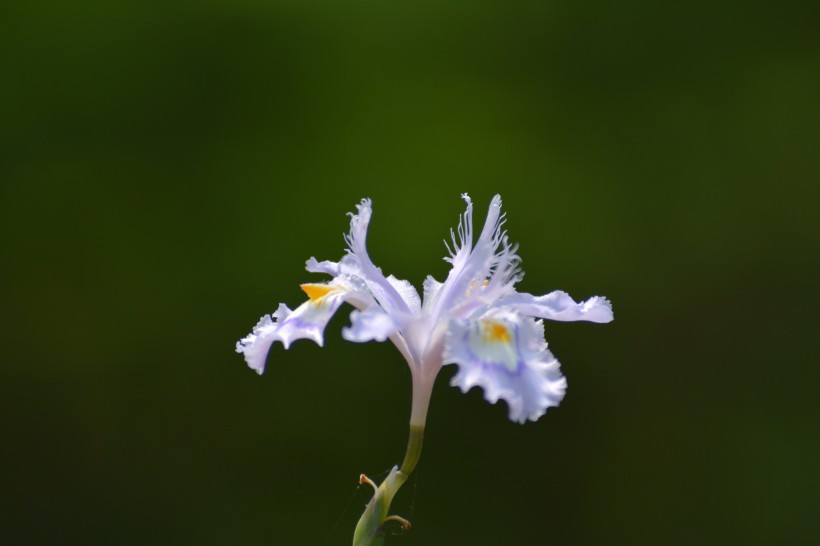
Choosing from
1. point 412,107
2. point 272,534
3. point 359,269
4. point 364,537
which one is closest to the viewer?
point 364,537

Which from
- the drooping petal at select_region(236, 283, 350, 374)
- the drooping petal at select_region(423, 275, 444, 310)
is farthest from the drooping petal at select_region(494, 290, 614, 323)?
the drooping petal at select_region(236, 283, 350, 374)

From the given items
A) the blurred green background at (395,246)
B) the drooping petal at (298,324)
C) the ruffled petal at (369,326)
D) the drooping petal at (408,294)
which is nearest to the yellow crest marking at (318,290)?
the drooping petal at (298,324)

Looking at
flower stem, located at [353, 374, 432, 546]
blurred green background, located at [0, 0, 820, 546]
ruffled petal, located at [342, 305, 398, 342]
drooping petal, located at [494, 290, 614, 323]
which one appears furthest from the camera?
blurred green background, located at [0, 0, 820, 546]

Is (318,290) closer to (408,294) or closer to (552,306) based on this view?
(408,294)

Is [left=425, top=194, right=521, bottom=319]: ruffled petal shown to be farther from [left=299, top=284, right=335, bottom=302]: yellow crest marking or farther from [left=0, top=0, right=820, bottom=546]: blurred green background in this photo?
[left=0, top=0, right=820, bottom=546]: blurred green background

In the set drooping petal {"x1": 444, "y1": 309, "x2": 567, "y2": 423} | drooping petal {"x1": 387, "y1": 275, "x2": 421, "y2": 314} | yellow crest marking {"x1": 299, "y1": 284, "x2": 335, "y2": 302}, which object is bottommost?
drooping petal {"x1": 444, "y1": 309, "x2": 567, "y2": 423}

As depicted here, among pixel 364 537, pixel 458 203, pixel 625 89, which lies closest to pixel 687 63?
pixel 625 89

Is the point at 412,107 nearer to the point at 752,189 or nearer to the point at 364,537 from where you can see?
the point at 752,189

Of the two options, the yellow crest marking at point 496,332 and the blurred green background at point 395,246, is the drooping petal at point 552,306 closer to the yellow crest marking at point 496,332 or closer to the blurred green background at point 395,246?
the yellow crest marking at point 496,332
